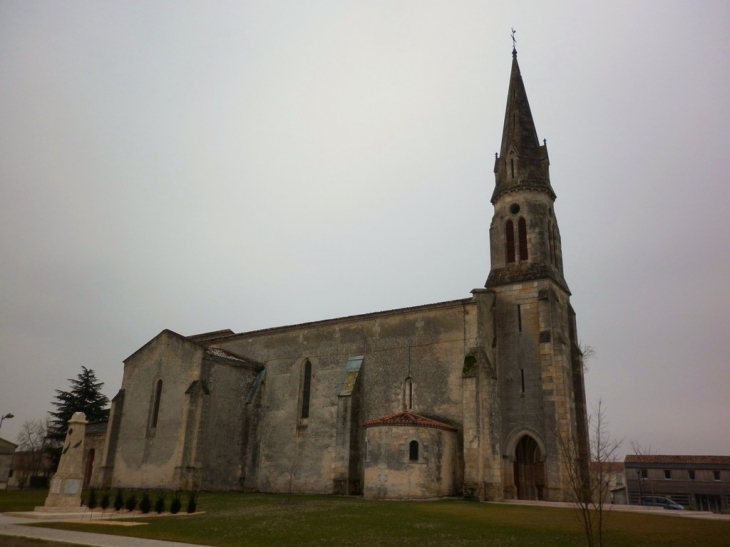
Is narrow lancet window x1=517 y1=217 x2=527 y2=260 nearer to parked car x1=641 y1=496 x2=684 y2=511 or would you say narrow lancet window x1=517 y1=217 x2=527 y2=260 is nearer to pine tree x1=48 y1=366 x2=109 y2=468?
parked car x1=641 y1=496 x2=684 y2=511

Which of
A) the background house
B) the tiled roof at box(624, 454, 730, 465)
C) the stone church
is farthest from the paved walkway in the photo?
the tiled roof at box(624, 454, 730, 465)

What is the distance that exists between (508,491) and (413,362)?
813 centimetres

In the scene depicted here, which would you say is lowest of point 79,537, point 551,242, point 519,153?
point 79,537

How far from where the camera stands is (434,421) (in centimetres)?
2783

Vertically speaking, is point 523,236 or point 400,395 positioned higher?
point 523,236

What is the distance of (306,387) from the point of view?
35.4 meters

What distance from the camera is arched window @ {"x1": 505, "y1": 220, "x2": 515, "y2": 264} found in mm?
32062

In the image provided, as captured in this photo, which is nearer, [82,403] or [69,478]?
[69,478]

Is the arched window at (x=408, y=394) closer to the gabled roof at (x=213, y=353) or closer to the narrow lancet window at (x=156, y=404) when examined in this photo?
the gabled roof at (x=213, y=353)

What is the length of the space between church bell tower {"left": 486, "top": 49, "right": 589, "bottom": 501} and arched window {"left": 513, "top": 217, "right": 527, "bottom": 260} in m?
0.06

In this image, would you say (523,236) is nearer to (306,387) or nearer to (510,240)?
(510,240)

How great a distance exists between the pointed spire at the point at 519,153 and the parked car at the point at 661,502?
22.7 meters

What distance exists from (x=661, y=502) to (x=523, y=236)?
3034cm

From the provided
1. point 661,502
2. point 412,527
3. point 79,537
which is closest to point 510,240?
point 412,527
